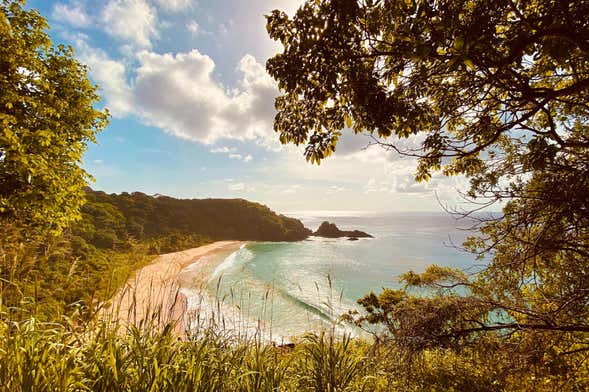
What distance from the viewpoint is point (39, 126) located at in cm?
703

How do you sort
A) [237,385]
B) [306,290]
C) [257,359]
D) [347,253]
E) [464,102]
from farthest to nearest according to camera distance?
[347,253]
[306,290]
[464,102]
[257,359]
[237,385]

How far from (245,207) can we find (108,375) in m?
77.4

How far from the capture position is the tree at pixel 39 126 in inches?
239

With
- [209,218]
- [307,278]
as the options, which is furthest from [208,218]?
[307,278]

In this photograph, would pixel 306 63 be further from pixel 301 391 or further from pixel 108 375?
pixel 301 391

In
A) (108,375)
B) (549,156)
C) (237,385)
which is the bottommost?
(237,385)

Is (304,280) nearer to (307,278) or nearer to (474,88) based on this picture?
(307,278)

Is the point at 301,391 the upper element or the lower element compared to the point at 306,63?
lower

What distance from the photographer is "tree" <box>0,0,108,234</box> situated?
608 cm

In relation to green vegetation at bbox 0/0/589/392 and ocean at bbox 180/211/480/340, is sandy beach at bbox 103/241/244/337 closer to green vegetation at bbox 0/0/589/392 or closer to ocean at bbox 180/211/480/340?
green vegetation at bbox 0/0/589/392

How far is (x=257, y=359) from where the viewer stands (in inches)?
102

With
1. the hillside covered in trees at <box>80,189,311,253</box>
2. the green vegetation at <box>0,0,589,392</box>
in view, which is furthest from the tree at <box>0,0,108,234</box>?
the hillside covered in trees at <box>80,189,311,253</box>

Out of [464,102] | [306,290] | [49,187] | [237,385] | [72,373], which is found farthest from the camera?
[306,290]

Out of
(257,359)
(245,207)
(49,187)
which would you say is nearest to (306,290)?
(49,187)
